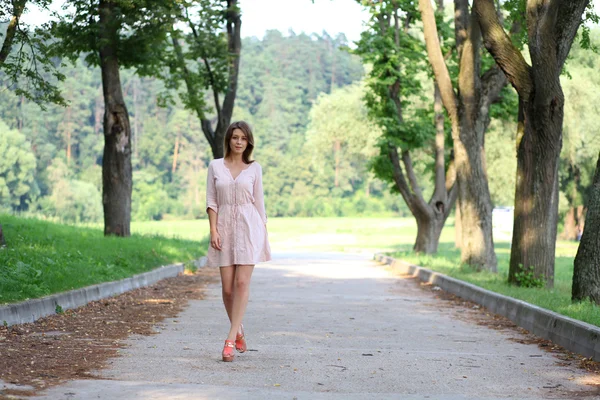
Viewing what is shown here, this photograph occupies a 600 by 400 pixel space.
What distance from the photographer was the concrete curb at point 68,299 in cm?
1047

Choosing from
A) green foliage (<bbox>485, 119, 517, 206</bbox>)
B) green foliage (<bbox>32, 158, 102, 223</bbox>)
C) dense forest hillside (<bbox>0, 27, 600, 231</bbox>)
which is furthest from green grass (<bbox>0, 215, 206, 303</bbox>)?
green foliage (<bbox>32, 158, 102, 223</bbox>)

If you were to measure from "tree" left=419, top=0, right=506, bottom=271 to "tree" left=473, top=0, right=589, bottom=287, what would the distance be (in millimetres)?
3966

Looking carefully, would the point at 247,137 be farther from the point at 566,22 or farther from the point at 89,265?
the point at 89,265

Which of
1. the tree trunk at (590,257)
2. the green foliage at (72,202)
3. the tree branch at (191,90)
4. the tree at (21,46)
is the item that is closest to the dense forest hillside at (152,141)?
the green foliage at (72,202)

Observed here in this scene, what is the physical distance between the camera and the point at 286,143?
487ft

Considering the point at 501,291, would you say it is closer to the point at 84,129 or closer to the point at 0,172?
the point at 0,172

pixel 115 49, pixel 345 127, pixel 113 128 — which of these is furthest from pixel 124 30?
pixel 345 127

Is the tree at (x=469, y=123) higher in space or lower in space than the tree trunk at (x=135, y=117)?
lower

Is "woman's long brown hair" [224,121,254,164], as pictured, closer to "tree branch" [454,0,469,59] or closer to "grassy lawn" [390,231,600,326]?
"grassy lawn" [390,231,600,326]

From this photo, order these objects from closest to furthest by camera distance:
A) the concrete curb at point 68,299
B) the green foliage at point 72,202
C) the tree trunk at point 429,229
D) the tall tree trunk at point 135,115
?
1. the concrete curb at point 68,299
2. the tree trunk at point 429,229
3. the green foliage at point 72,202
4. the tall tree trunk at point 135,115

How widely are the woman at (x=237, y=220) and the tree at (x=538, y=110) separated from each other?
24.9 feet

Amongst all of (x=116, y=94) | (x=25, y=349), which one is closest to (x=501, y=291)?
(x=25, y=349)

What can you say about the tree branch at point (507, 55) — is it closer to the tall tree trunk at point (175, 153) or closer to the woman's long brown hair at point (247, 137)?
the woman's long brown hair at point (247, 137)

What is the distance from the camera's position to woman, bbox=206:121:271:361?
866 centimetres
